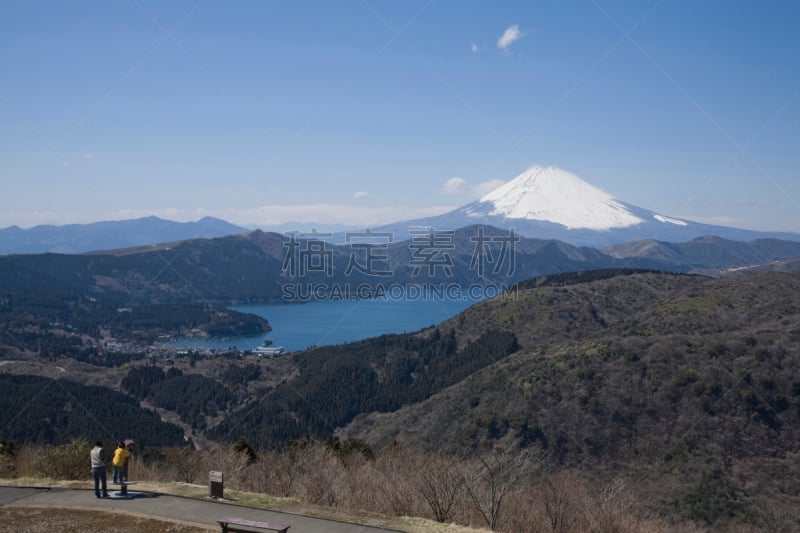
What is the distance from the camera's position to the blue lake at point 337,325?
145175 mm

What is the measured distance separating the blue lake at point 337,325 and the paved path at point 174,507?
118141 mm

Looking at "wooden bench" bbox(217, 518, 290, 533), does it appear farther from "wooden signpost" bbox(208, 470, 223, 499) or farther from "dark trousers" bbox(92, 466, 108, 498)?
"dark trousers" bbox(92, 466, 108, 498)

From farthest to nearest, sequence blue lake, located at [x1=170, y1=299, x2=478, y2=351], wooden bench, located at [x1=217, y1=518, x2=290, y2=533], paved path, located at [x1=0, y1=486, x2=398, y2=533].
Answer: blue lake, located at [x1=170, y1=299, x2=478, y2=351] → paved path, located at [x1=0, y1=486, x2=398, y2=533] → wooden bench, located at [x1=217, y1=518, x2=290, y2=533]

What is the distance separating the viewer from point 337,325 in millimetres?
163875

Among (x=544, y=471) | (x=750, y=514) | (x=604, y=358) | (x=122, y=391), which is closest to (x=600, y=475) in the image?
(x=544, y=471)

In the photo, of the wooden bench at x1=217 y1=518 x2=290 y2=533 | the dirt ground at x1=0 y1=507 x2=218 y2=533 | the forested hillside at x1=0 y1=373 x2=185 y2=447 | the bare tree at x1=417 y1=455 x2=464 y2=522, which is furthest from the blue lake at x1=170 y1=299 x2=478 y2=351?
the wooden bench at x1=217 y1=518 x2=290 y2=533

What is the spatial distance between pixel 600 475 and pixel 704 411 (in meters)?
9.47

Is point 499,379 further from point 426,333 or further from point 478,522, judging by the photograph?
point 426,333

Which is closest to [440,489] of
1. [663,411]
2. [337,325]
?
[663,411]

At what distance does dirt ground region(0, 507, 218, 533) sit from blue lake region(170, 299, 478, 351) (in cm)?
11963

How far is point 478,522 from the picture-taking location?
1656cm

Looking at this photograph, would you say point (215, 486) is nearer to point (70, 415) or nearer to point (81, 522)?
point (81, 522)

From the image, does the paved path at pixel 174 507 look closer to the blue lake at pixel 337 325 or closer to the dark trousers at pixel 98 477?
the dark trousers at pixel 98 477

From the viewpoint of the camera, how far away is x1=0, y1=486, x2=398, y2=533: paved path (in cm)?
1395
